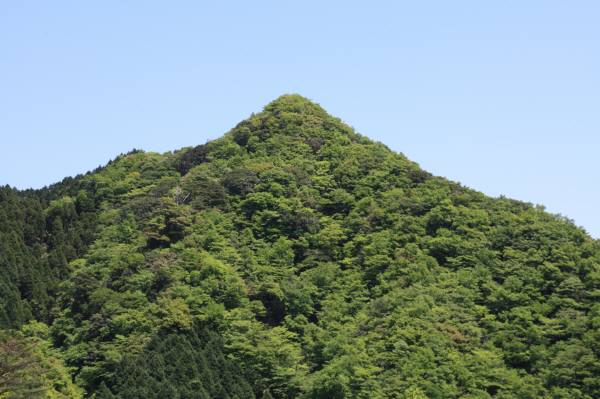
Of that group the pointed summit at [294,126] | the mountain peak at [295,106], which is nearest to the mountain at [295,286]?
the pointed summit at [294,126]

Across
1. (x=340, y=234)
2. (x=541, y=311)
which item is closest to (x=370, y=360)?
(x=541, y=311)

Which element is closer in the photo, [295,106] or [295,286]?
[295,286]

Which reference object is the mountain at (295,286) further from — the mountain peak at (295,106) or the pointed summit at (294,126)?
the mountain peak at (295,106)

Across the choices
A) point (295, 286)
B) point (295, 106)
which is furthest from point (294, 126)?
point (295, 286)

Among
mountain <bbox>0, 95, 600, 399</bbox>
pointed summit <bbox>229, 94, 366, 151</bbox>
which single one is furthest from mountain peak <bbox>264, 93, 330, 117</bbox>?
mountain <bbox>0, 95, 600, 399</bbox>

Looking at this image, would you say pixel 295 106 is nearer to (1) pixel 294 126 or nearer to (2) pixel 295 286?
(1) pixel 294 126

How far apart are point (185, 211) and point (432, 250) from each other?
19395 mm

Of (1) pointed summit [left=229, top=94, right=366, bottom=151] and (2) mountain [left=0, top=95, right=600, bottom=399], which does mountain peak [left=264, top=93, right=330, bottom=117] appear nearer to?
(1) pointed summit [left=229, top=94, right=366, bottom=151]

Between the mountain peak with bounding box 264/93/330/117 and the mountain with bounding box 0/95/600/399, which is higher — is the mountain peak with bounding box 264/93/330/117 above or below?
above

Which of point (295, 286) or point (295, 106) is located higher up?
point (295, 106)

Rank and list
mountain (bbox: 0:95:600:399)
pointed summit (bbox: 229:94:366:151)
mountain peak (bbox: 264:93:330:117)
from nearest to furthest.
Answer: mountain (bbox: 0:95:600:399) → pointed summit (bbox: 229:94:366:151) → mountain peak (bbox: 264:93:330:117)

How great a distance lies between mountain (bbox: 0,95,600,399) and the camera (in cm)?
5081

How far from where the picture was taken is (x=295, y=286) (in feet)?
202

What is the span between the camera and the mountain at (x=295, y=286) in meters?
50.8
